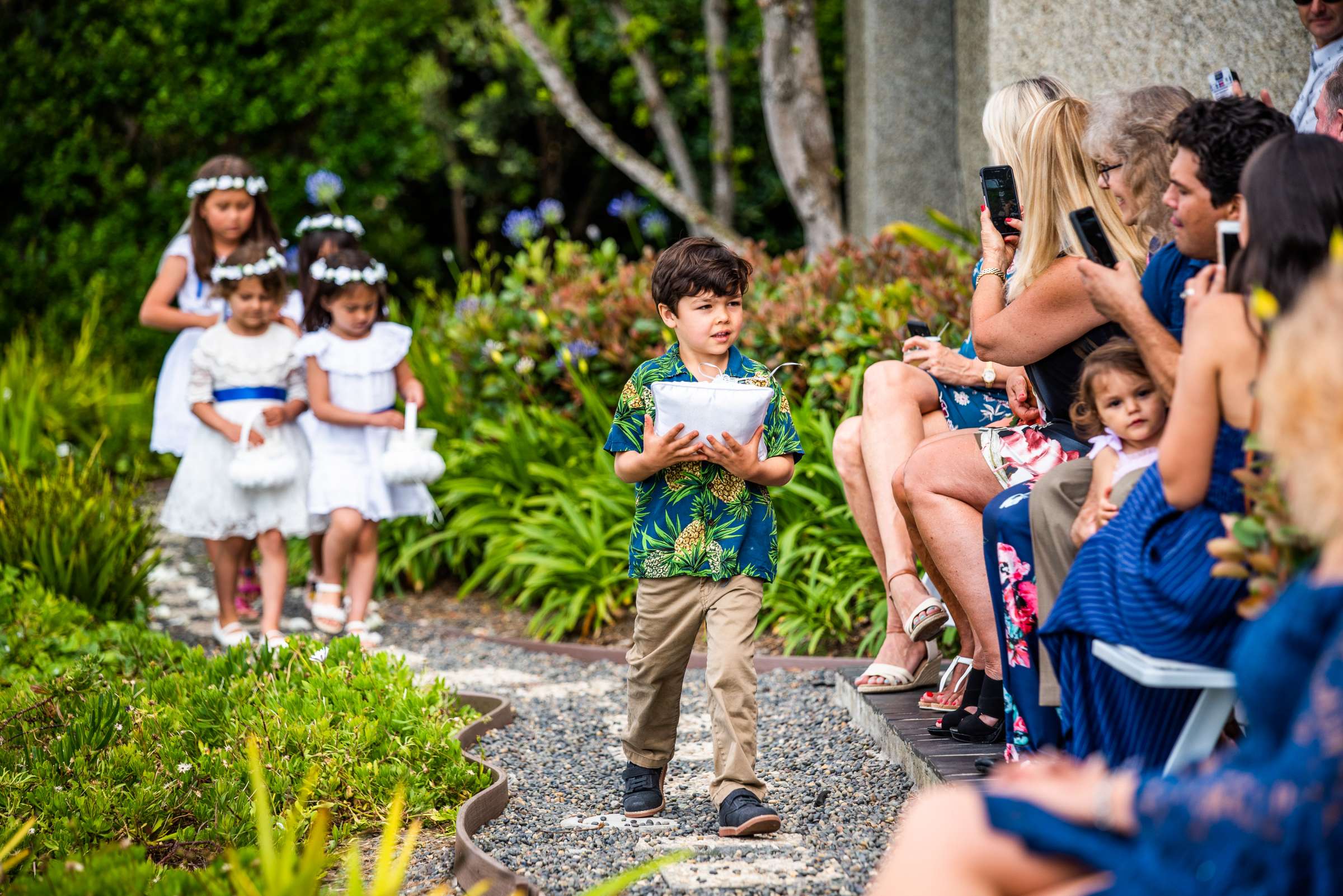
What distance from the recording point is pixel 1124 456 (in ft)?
8.39

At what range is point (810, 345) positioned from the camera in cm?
521

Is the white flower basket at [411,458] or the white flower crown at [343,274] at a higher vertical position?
the white flower crown at [343,274]

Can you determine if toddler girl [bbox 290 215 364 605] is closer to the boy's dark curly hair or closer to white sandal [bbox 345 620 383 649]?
white sandal [bbox 345 620 383 649]

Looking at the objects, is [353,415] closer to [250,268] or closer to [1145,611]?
[250,268]

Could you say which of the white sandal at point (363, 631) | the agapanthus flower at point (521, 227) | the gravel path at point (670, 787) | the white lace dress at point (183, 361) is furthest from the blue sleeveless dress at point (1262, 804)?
the agapanthus flower at point (521, 227)

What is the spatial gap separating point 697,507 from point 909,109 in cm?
523

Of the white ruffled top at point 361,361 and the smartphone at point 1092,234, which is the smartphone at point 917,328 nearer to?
the smartphone at point 1092,234

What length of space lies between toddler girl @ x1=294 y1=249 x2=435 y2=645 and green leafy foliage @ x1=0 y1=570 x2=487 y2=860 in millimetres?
1450

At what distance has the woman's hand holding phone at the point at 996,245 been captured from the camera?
3279 millimetres

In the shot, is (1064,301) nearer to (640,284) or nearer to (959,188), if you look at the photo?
(640,284)

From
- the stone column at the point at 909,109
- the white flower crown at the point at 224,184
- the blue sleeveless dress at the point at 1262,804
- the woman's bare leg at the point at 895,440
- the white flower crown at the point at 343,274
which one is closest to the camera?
the blue sleeveless dress at the point at 1262,804

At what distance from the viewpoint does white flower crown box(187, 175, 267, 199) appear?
18.1 feet

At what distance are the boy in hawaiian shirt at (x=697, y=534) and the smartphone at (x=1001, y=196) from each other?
2.13 feet

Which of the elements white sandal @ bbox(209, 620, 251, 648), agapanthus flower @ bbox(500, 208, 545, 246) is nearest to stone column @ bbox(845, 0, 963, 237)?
agapanthus flower @ bbox(500, 208, 545, 246)
